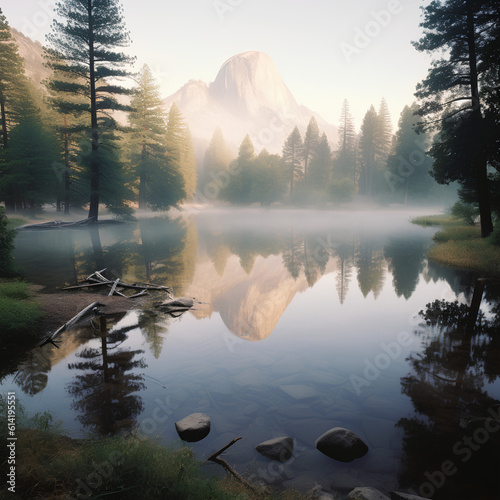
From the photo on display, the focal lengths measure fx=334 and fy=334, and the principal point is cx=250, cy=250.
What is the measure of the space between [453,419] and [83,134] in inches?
1783

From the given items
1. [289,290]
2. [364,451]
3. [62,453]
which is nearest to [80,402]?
[62,453]

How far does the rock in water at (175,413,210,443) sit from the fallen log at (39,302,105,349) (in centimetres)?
476

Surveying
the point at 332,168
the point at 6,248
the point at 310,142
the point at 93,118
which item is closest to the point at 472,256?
the point at 6,248

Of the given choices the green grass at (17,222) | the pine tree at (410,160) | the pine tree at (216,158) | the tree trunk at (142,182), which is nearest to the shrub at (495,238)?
the green grass at (17,222)

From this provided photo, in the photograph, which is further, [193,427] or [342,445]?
[193,427]

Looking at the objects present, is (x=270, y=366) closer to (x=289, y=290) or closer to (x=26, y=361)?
(x=26, y=361)

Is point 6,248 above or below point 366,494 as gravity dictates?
above

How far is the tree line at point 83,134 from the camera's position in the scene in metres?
30.0

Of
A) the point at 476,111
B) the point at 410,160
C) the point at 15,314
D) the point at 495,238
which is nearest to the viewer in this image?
the point at 15,314

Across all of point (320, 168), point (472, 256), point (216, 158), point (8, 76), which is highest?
point (8, 76)

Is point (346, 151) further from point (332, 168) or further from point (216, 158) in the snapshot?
point (216, 158)

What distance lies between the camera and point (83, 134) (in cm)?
4047

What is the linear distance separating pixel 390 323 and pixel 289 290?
195 inches

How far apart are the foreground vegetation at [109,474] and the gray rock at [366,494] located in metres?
0.68
